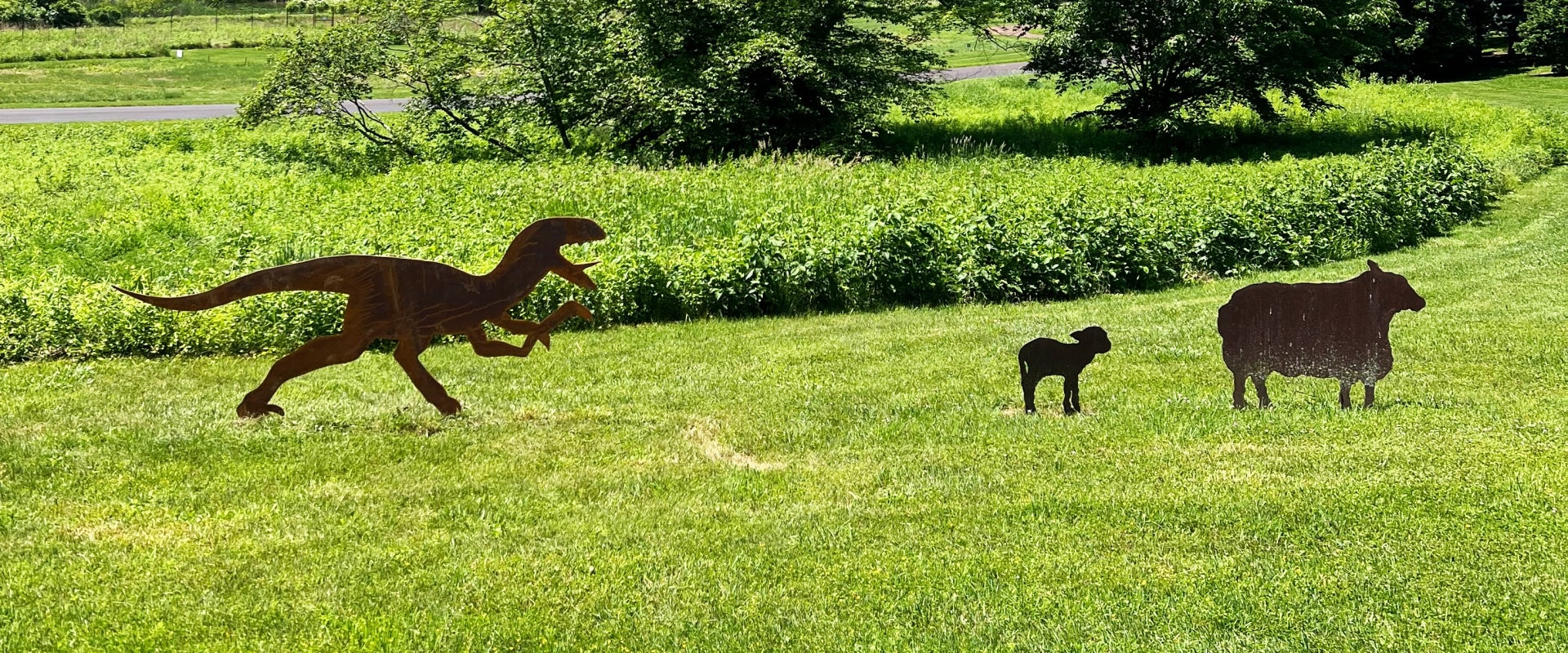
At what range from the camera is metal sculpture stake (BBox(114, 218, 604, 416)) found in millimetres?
6520

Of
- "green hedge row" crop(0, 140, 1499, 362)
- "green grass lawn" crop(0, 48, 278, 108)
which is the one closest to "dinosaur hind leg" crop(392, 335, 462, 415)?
"green hedge row" crop(0, 140, 1499, 362)

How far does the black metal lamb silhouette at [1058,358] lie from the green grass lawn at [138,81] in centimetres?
2404

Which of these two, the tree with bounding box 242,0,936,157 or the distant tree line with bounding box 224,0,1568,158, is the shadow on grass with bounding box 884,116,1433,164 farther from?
the tree with bounding box 242,0,936,157

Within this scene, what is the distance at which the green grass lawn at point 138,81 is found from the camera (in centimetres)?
3055

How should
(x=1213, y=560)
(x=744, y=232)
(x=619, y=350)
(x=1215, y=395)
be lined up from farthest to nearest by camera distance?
(x=744, y=232) < (x=619, y=350) < (x=1215, y=395) < (x=1213, y=560)

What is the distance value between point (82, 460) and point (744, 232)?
6392mm

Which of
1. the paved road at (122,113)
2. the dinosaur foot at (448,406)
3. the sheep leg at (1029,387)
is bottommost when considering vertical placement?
the dinosaur foot at (448,406)

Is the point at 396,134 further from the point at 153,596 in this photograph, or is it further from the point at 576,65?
the point at 153,596

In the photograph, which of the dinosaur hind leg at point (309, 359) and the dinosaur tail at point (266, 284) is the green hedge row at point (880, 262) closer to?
the dinosaur hind leg at point (309, 359)

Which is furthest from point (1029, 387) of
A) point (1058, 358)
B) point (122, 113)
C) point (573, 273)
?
point (122, 113)

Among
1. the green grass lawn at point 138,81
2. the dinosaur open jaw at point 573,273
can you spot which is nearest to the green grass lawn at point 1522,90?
the green grass lawn at point 138,81

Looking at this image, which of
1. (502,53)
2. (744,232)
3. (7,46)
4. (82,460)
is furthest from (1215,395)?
(7,46)

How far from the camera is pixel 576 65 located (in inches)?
818

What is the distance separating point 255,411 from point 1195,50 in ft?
63.8
